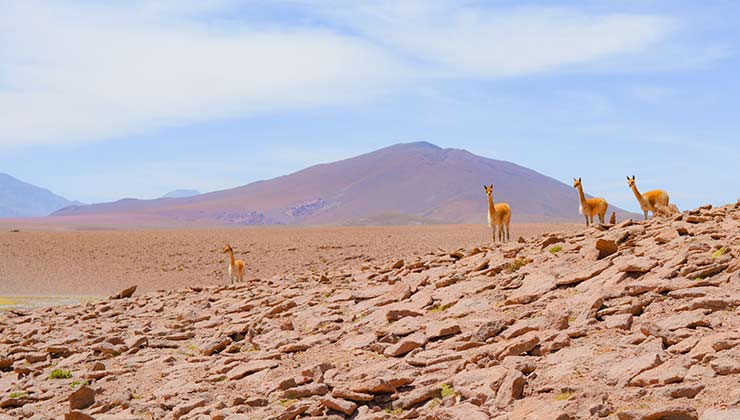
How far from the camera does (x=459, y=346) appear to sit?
39.8 feet

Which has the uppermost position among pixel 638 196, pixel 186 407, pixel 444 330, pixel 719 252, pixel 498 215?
pixel 638 196

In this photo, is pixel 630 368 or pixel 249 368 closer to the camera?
pixel 630 368

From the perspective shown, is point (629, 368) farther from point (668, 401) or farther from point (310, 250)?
point (310, 250)

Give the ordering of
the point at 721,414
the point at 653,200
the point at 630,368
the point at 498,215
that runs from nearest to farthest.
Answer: the point at 721,414, the point at 630,368, the point at 653,200, the point at 498,215

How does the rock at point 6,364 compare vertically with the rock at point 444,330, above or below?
below

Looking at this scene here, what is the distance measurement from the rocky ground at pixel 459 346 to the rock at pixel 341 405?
0.02m

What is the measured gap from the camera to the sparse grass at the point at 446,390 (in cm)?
1080

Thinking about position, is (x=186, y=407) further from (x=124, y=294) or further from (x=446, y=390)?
(x=124, y=294)

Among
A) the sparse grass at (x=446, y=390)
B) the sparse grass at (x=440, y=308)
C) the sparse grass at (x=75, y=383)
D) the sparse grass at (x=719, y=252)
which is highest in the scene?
the sparse grass at (x=719, y=252)

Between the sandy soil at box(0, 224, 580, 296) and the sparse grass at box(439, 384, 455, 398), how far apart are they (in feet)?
108

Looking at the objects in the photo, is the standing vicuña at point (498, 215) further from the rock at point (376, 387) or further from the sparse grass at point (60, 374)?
the rock at point (376, 387)

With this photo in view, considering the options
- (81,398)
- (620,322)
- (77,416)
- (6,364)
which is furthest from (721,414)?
(6,364)

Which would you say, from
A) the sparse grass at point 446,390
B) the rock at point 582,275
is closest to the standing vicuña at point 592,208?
the rock at point 582,275

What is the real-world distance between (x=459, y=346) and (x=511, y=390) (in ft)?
7.26
